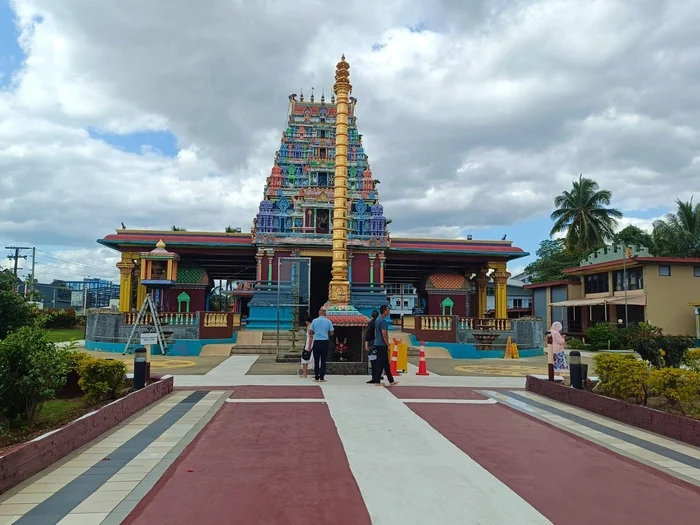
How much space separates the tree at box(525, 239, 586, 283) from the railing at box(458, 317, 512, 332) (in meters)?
19.2

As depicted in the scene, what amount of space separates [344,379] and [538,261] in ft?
133

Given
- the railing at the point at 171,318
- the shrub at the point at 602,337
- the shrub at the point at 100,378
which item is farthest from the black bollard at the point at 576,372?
the shrub at the point at 602,337

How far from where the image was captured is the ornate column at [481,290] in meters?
30.6

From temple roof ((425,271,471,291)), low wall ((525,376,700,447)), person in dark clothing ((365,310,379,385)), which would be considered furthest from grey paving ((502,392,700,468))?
temple roof ((425,271,471,291))

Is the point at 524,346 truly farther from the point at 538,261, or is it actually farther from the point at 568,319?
the point at 538,261

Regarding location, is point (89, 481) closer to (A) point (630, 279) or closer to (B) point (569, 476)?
(B) point (569, 476)

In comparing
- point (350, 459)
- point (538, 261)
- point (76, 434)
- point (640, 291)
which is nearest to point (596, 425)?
point (350, 459)

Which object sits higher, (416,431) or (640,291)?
(640,291)

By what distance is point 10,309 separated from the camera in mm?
8211

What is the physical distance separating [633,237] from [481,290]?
17932mm

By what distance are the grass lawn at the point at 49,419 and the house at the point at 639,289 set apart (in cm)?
2539

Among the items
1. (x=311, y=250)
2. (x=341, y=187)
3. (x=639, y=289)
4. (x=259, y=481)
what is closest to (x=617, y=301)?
(x=639, y=289)

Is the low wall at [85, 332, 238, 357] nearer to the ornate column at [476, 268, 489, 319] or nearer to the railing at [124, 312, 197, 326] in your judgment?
the railing at [124, 312, 197, 326]

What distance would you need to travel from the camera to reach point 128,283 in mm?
27109
